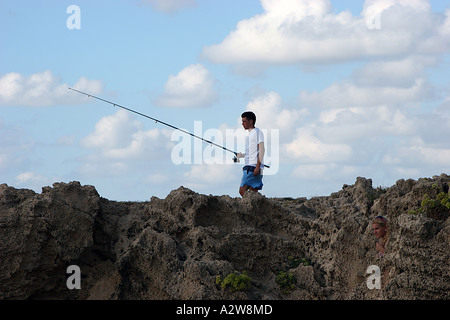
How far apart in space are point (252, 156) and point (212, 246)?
9.87 feet

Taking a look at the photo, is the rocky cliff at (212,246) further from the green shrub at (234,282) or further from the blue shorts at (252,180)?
the blue shorts at (252,180)

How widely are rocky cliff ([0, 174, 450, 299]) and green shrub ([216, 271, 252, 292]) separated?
0.04m

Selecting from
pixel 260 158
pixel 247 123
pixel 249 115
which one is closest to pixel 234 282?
pixel 260 158

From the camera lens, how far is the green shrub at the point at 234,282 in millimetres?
→ 12414

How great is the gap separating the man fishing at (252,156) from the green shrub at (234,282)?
11.3 ft

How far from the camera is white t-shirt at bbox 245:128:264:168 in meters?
15.6

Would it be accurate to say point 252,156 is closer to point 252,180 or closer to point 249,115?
point 252,180

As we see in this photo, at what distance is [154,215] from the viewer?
1416cm

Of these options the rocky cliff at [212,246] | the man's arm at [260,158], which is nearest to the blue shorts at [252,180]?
the man's arm at [260,158]

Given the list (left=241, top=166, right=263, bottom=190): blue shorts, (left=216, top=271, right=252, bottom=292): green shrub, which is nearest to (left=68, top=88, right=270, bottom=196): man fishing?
(left=241, top=166, right=263, bottom=190): blue shorts
